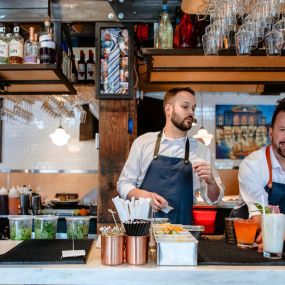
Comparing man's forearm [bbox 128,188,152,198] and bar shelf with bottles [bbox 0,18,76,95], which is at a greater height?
bar shelf with bottles [bbox 0,18,76,95]

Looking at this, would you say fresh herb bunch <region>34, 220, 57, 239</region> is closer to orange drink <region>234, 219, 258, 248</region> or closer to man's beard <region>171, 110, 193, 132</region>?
orange drink <region>234, 219, 258, 248</region>

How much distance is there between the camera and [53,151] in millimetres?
6508

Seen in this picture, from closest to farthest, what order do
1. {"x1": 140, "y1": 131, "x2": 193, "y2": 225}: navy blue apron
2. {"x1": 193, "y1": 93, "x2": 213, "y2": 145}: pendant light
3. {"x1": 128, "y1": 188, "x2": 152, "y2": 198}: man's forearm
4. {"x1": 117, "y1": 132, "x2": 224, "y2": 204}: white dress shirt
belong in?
{"x1": 128, "y1": 188, "x2": 152, "y2": 198}: man's forearm, {"x1": 140, "y1": 131, "x2": 193, "y2": 225}: navy blue apron, {"x1": 117, "y1": 132, "x2": 224, "y2": 204}: white dress shirt, {"x1": 193, "y1": 93, "x2": 213, "y2": 145}: pendant light

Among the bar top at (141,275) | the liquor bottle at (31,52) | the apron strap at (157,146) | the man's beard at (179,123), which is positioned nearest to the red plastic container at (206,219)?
the apron strap at (157,146)

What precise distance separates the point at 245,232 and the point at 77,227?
867 millimetres

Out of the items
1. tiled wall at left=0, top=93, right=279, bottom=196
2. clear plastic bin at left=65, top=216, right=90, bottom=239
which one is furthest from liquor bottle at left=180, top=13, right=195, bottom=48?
tiled wall at left=0, top=93, right=279, bottom=196

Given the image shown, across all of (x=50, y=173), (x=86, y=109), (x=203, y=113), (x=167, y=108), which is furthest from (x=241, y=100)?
(x=167, y=108)

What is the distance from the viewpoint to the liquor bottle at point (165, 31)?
11.3 ft

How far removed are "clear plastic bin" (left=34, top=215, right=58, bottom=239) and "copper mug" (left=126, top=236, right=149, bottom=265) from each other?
0.58m

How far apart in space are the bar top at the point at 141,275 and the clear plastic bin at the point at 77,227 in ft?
1.80

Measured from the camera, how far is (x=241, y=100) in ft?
21.1

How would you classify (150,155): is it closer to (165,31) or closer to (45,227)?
(165,31)

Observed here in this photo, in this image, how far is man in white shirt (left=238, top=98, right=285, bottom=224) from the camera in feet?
8.36

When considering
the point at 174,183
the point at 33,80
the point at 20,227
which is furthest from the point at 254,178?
the point at 33,80
